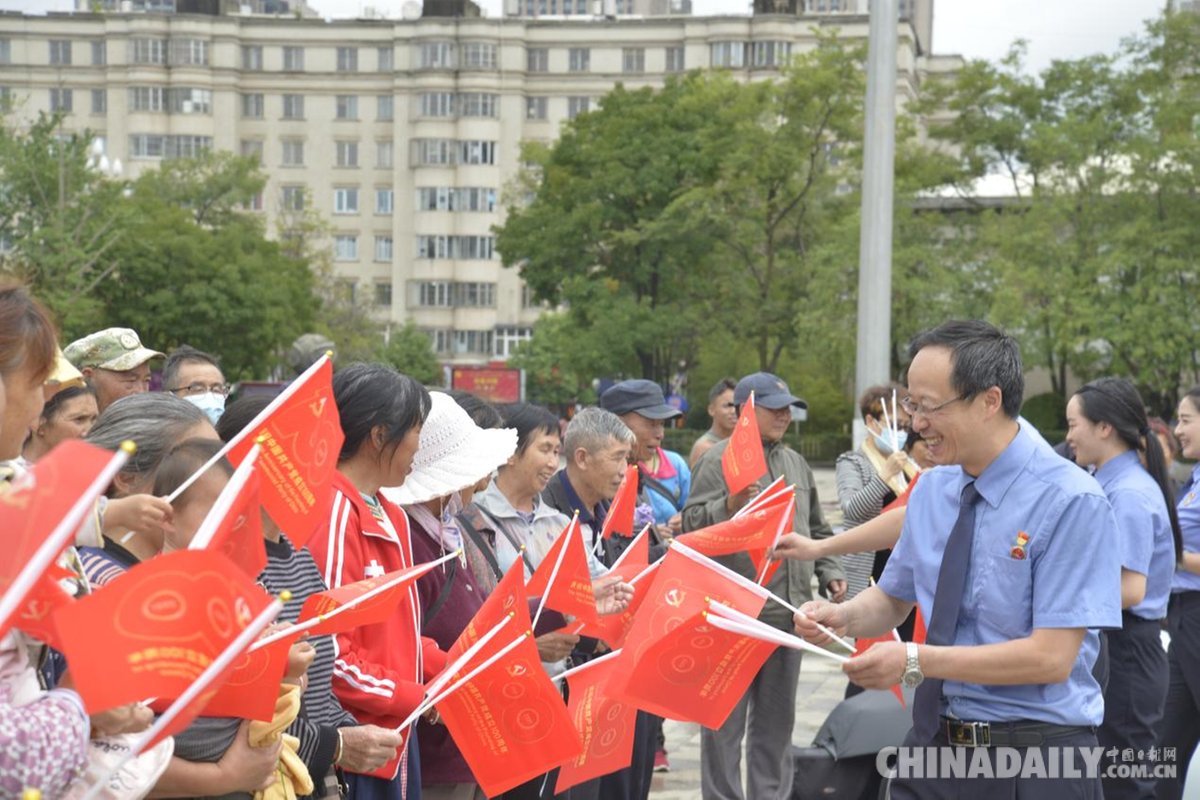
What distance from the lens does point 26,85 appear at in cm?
9325

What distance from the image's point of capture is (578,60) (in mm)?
89750

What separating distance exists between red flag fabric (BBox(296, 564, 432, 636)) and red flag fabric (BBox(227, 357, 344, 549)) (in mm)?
196

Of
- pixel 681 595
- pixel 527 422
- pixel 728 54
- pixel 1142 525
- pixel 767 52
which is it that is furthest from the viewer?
pixel 728 54

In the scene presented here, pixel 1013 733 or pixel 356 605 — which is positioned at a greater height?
pixel 356 605

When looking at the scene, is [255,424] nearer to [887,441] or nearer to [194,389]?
[194,389]

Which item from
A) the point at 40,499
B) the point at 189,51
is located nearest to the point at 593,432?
the point at 40,499

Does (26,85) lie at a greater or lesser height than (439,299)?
greater

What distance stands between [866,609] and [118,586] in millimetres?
2843

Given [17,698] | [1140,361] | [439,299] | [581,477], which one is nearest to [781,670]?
[581,477]

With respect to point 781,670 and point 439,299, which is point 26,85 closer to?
point 439,299

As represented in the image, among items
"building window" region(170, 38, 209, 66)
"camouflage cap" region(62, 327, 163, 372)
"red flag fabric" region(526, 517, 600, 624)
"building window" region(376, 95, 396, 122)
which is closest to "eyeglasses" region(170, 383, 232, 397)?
"camouflage cap" region(62, 327, 163, 372)

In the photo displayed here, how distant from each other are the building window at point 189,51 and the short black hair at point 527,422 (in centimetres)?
8851

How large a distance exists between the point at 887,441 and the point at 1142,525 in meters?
2.88

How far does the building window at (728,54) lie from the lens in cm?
8531
